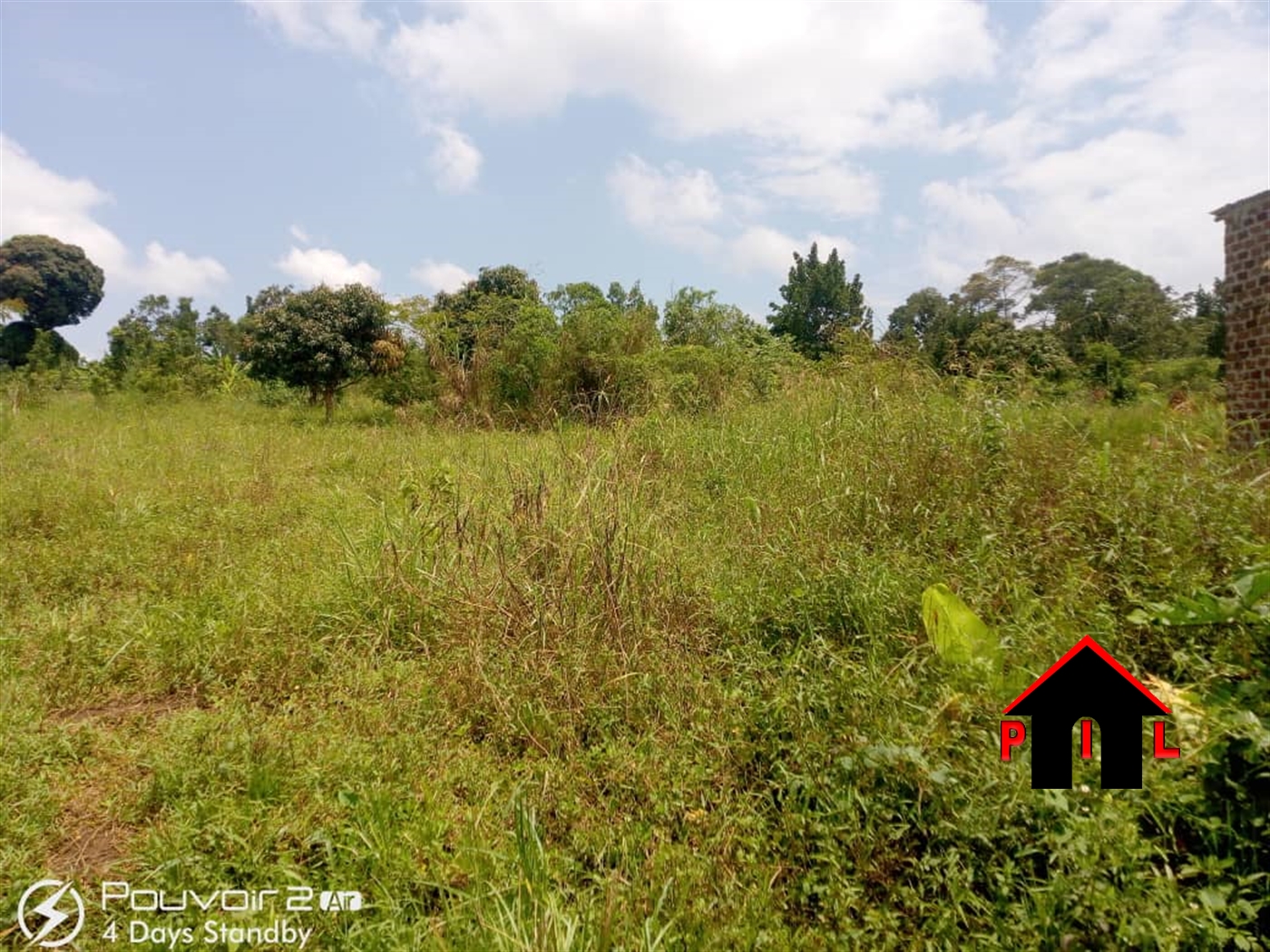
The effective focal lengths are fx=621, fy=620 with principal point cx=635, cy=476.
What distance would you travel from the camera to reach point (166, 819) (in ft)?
6.04

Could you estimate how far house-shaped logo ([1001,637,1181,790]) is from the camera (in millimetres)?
1737

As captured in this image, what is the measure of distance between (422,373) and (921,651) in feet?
31.4

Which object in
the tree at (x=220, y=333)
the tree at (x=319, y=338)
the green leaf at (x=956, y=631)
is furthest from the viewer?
the tree at (x=220, y=333)

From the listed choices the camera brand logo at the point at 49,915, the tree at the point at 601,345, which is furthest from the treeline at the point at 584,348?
the camera brand logo at the point at 49,915

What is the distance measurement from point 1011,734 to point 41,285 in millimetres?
31266

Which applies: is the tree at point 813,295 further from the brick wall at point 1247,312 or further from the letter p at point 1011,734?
the letter p at point 1011,734

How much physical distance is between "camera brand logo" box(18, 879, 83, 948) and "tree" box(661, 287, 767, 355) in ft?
27.3

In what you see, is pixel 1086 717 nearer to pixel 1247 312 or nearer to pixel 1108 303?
pixel 1247 312

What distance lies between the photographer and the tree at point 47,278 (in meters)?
21.8

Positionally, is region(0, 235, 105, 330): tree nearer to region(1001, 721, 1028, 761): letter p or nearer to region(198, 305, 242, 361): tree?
region(198, 305, 242, 361): tree

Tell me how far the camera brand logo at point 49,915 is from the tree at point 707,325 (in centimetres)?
833

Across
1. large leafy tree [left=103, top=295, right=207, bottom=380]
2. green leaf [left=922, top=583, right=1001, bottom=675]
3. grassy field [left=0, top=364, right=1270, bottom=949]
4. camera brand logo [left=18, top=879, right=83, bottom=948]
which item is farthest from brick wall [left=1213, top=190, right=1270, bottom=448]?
large leafy tree [left=103, top=295, right=207, bottom=380]

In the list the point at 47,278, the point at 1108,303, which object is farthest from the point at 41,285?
the point at 1108,303

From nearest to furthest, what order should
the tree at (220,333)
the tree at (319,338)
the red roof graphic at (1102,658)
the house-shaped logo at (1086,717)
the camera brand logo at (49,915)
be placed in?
the camera brand logo at (49,915) → the house-shaped logo at (1086,717) → the red roof graphic at (1102,658) → the tree at (319,338) → the tree at (220,333)
